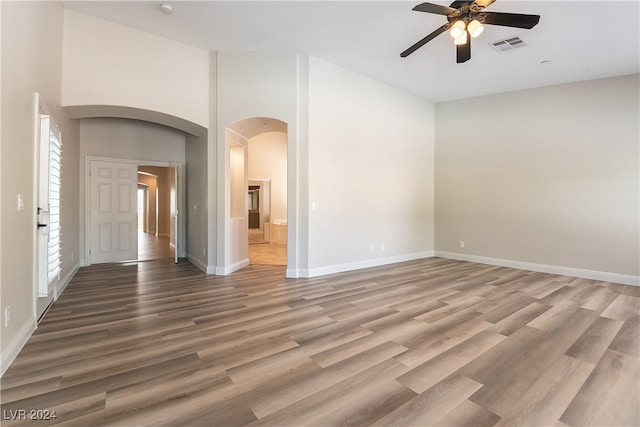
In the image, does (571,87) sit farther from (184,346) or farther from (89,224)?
(89,224)

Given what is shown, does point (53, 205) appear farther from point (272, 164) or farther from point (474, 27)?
point (272, 164)

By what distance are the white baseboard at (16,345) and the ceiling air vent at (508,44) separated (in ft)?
20.9

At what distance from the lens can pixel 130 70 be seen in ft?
14.5

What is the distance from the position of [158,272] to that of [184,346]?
11.1 ft

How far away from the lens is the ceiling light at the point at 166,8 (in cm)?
376

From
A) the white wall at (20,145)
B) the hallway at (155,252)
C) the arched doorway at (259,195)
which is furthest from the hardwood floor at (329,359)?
the hallway at (155,252)

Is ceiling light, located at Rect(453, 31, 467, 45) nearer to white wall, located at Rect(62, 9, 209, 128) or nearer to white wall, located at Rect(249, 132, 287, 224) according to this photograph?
white wall, located at Rect(62, 9, 209, 128)

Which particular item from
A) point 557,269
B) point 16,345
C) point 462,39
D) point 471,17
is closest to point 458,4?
point 471,17

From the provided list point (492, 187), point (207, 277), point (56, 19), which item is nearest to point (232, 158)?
point (207, 277)

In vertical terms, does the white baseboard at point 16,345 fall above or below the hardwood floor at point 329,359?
above

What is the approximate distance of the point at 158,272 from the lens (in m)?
5.46

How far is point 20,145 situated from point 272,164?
7760 mm

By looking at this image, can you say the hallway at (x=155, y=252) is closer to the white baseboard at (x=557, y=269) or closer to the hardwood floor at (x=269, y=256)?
the hardwood floor at (x=269, y=256)

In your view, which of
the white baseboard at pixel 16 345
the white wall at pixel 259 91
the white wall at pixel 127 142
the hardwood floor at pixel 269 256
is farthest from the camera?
the hardwood floor at pixel 269 256
